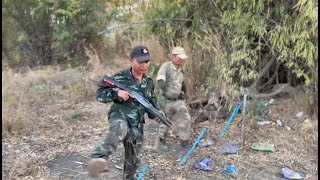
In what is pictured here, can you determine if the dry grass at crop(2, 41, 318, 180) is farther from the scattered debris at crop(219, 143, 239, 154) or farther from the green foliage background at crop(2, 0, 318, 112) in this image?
the green foliage background at crop(2, 0, 318, 112)

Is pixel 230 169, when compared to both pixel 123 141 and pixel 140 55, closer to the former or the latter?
pixel 123 141

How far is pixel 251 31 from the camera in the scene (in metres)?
6.34

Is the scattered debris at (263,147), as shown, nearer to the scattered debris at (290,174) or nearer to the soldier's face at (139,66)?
the scattered debris at (290,174)

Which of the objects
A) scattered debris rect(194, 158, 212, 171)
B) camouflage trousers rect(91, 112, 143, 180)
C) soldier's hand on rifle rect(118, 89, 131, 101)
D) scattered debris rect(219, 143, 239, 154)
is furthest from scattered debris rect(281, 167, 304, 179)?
soldier's hand on rifle rect(118, 89, 131, 101)

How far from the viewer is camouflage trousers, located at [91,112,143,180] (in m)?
3.11

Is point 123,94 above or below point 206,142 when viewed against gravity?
above

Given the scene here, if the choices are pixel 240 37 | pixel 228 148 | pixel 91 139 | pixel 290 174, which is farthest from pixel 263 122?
pixel 91 139

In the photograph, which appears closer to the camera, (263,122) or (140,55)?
(140,55)

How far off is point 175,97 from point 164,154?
0.74 meters

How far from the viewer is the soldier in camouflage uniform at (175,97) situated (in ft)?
16.1

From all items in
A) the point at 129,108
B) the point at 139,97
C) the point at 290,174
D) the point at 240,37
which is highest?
the point at 240,37

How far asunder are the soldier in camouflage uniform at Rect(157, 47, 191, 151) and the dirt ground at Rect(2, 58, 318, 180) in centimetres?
24

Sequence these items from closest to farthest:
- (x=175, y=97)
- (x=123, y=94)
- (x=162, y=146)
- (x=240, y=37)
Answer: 1. (x=123, y=94)
2. (x=175, y=97)
3. (x=162, y=146)
4. (x=240, y=37)

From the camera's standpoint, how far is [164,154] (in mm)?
5043
